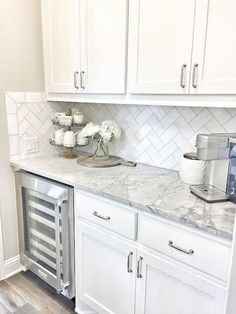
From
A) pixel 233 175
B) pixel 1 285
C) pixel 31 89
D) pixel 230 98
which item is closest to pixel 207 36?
pixel 230 98

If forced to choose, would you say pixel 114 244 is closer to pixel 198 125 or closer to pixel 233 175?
pixel 233 175

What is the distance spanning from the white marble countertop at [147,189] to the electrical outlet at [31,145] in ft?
0.27

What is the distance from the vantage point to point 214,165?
1.36 m

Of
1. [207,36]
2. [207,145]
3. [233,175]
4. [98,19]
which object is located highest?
[98,19]

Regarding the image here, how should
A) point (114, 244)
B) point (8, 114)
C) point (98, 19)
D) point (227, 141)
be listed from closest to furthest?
point (227, 141), point (114, 244), point (98, 19), point (8, 114)

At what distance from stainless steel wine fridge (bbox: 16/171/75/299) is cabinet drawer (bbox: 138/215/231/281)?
1.85 ft

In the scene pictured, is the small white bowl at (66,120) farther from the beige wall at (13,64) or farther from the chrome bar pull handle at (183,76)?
the chrome bar pull handle at (183,76)

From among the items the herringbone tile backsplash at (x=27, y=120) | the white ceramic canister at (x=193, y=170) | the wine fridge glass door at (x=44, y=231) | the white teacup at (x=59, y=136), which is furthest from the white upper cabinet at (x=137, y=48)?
the wine fridge glass door at (x=44, y=231)

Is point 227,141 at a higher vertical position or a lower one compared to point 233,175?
higher

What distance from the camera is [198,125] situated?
63.7 inches

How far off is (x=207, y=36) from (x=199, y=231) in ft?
2.82

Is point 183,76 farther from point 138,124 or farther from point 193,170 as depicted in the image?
point 138,124

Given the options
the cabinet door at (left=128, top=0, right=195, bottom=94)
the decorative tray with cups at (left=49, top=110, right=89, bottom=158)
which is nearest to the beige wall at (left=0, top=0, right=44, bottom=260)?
the decorative tray with cups at (left=49, top=110, right=89, bottom=158)

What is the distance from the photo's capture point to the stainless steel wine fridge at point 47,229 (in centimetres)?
165
